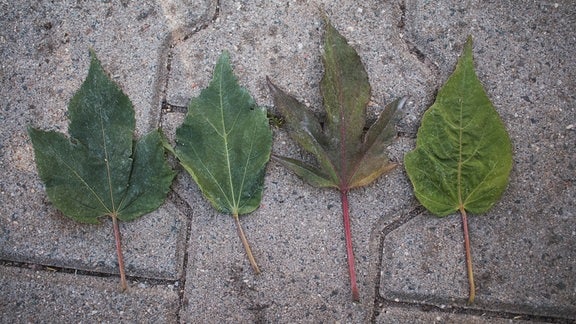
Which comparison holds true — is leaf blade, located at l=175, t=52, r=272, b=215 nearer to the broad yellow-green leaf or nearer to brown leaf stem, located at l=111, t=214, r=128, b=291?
the broad yellow-green leaf

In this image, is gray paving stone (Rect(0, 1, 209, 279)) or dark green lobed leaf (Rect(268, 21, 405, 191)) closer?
dark green lobed leaf (Rect(268, 21, 405, 191))

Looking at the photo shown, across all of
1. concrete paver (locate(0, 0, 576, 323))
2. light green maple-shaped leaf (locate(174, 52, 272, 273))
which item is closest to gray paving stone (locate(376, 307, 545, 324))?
concrete paver (locate(0, 0, 576, 323))

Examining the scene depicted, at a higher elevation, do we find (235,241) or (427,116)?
(427,116)

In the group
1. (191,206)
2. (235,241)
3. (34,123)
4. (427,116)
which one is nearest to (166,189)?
(191,206)

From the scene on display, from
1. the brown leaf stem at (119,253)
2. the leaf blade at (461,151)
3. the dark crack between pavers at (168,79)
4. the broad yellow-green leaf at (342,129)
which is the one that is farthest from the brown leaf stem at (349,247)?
the brown leaf stem at (119,253)

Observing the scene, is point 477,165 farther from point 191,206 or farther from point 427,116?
point 191,206
